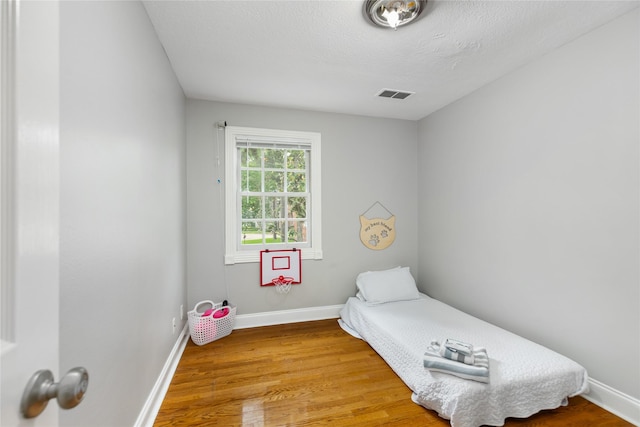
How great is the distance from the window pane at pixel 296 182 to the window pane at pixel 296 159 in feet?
0.28

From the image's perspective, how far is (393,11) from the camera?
162cm

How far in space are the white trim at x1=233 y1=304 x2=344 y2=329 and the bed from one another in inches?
20.1

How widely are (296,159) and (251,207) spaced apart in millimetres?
774

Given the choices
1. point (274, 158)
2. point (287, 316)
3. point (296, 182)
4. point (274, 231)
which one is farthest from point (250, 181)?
point (287, 316)

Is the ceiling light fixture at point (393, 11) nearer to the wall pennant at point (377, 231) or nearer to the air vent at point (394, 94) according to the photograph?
the air vent at point (394, 94)

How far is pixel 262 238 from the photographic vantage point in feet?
10.4

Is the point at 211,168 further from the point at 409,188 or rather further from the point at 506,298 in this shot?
the point at 506,298

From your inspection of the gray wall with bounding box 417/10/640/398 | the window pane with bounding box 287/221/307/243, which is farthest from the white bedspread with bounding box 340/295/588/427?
the window pane with bounding box 287/221/307/243

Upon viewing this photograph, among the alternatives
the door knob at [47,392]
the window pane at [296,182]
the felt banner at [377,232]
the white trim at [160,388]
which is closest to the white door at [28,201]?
the door knob at [47,392]

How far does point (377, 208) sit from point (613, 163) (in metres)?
2.08

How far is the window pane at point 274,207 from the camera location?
10.5 feet

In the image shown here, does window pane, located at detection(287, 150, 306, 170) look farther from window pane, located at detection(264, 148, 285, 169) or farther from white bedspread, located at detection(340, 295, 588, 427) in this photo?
white bedspread, located at detection(340, 295, 588, 427)

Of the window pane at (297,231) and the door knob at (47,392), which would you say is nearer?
the door knob at (47,392)

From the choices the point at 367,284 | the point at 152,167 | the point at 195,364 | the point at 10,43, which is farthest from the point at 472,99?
the point at 195,364
